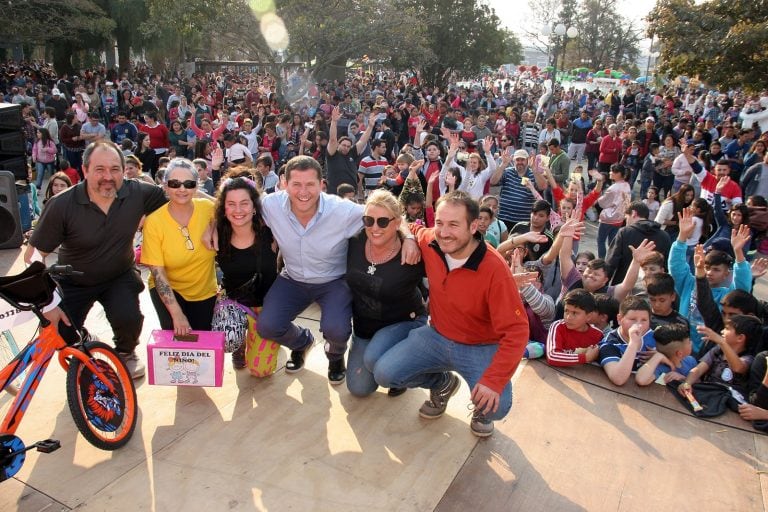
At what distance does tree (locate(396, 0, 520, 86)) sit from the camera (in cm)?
3188

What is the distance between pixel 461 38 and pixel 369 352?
31.9 m

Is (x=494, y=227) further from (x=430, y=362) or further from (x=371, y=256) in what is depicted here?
(x=430, y=362)

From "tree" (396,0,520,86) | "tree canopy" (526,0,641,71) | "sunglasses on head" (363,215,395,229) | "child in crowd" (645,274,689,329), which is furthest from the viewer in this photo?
"tree canopy" (526,0,641,71)

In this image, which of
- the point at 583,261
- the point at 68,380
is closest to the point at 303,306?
the point at 68,380

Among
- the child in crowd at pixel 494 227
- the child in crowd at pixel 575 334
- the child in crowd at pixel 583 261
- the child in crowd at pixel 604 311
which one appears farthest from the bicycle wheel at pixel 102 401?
the child in crowd at pixel 583 261

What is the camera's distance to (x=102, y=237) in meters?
3.93

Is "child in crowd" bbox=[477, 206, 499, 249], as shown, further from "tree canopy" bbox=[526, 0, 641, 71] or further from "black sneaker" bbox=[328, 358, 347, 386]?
"tree canopy" bbox=[526, 0, 641, 71]

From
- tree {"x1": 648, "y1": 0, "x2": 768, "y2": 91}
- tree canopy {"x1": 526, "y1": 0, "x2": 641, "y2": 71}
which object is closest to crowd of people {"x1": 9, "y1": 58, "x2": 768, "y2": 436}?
tree {"x1": 648, "y1": 0, "x2": 768, "y2": 91}

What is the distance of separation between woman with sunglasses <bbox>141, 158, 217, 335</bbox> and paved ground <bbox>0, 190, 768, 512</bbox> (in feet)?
2.06

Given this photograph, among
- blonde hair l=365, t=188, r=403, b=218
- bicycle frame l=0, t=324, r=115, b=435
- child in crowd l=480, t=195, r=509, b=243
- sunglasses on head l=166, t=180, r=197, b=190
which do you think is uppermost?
sunglasses on head l=166, t=180, r=197, b=190

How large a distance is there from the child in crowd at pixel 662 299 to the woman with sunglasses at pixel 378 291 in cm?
A: 186

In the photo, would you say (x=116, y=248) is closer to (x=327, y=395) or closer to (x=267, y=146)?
(x=327, y=395)

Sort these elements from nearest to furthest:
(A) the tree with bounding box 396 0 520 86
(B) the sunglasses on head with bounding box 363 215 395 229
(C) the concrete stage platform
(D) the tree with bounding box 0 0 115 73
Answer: (C) the concrete stage platform → (B) the sunglasses on head with bounding box 363 215 395 229 → (D) the tree with bounding box 0 0 115 73 → (A) the tree with bounding box 396 0 520 86

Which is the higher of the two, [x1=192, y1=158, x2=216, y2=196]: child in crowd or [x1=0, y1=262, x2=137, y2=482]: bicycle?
[x1=192, y1=158, x2=216, y2=196]: child in crowd
